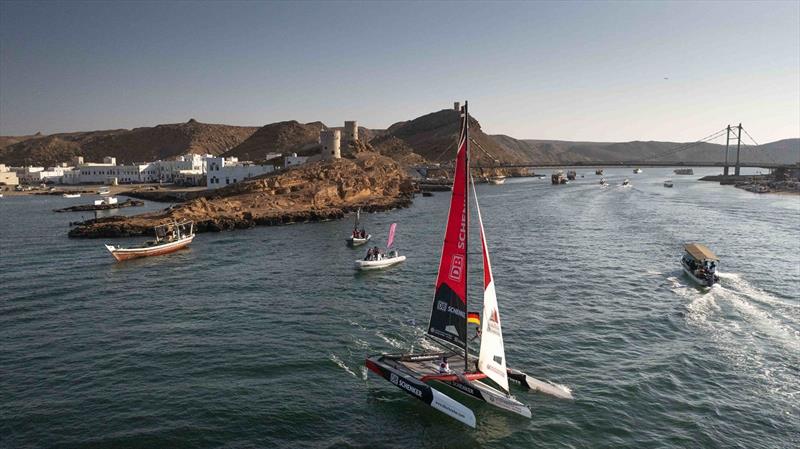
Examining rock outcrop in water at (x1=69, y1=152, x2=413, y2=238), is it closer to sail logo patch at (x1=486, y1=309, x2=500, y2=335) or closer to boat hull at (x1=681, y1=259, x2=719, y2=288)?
boat hull at (x1=681, y1=259, x2=719, y2=288)

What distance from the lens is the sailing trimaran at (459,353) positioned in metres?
20.4

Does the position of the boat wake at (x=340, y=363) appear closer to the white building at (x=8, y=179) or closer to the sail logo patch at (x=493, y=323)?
the sail logo patch at (x=493, y=323)

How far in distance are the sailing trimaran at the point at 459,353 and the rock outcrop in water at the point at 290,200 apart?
54892 millimetres

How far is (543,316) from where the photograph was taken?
33.2m

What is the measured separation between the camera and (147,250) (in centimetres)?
5297

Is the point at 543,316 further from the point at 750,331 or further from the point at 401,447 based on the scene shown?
the point at 401,447

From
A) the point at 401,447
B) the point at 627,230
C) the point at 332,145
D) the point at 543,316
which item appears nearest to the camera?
the point at 401,447

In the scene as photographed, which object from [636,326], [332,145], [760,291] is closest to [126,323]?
[636,326]

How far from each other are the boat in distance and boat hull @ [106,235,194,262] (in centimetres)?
5228

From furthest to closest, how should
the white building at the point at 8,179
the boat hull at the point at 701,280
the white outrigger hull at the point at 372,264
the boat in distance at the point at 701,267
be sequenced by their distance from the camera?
the white building at the point at 8,179, the white outrigger hull at the point at 372,264, the boat in distance at the point at 701,267, the boat hull at the point at 701,280

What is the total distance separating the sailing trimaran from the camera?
20.4 metres

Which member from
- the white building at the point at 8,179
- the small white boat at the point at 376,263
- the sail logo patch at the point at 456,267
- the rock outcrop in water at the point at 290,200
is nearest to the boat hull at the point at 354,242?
the small white boat at the point at 376,263

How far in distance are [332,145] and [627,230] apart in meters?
69.6

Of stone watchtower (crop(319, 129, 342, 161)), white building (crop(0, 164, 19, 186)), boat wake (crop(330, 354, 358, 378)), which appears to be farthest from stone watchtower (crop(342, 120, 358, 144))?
boat wake (crop(330, 354, 358, 378))
